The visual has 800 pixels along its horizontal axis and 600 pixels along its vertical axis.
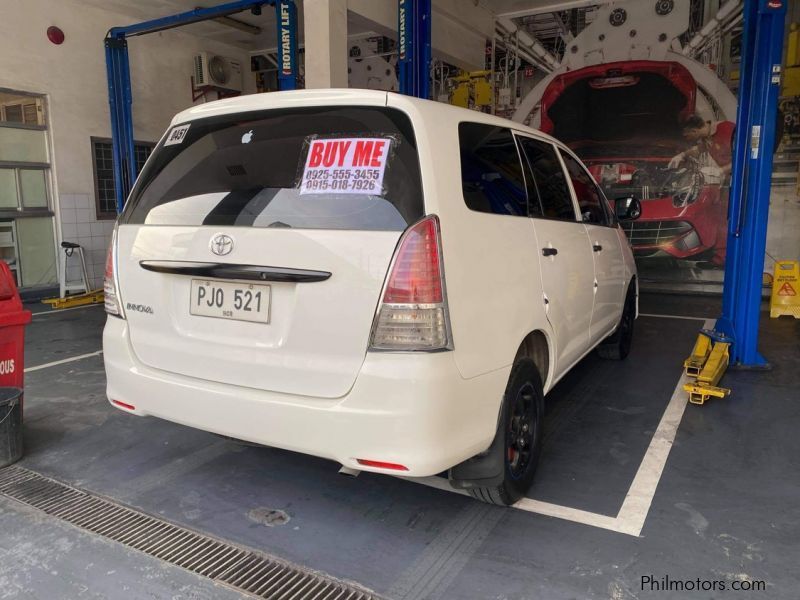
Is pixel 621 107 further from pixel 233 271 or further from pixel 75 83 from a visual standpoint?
pixel 233 271

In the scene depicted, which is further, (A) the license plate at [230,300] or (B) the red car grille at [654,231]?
(B) the red car grille at [654,231]

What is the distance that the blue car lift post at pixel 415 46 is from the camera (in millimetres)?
6248

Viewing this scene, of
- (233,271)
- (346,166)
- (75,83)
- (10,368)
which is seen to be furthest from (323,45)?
(75,83)

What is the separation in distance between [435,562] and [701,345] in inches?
129

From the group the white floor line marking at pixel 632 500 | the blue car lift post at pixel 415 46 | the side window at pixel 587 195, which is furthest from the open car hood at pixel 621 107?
the white floor line marking at pixel 632 500

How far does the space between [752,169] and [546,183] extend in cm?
232

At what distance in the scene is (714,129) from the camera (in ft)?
28.5

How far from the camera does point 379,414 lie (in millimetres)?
1885

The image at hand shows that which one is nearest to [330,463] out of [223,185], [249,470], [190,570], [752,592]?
[249,470]

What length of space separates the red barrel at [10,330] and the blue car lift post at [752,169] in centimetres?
481

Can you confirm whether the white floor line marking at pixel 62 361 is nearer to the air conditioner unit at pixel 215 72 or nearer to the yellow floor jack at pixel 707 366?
the yellow floor jack at pixel 707 366

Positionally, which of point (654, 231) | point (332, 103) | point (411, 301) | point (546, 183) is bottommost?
point (654, 231)

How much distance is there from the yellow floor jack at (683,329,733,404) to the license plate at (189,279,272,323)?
2.97 m

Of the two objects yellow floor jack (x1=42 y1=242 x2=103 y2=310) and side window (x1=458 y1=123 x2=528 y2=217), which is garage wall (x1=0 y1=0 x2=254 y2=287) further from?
side window (x1=458 y1=123 x2=528 y2=217)
